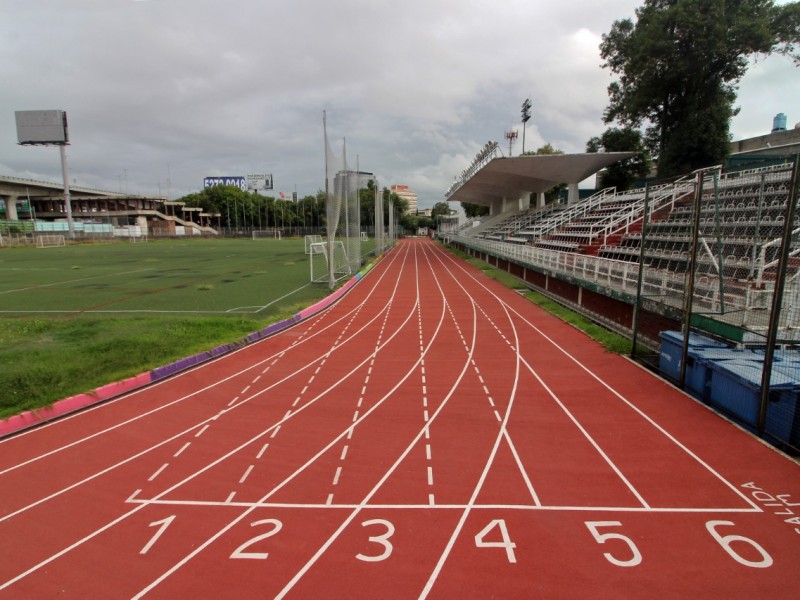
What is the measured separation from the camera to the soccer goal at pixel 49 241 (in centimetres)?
5203

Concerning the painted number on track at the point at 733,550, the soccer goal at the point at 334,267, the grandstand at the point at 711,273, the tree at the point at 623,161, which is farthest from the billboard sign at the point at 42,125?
the painted number on track at the point at 733,550

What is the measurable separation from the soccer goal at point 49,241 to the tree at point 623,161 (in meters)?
61.0

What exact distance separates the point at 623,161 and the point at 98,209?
101390 millimetres

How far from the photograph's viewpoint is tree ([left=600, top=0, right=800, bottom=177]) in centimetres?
2373

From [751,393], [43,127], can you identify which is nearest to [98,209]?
[43,127]

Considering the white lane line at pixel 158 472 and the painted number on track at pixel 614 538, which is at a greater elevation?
the painted number on track at pixel 614 538

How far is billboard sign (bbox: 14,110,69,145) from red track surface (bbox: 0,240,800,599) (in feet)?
259

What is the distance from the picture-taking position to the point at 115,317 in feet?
41.7

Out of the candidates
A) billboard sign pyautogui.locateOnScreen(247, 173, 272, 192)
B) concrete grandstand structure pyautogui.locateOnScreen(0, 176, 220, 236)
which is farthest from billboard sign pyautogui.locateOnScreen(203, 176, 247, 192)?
concrete grandstand structure pyautogui.locateOnScreen(0, 176, 220, 236)

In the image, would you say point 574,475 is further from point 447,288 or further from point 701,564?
point 447,288

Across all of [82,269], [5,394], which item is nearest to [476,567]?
[5,394]

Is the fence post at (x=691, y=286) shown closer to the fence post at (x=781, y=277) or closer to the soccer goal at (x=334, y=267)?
the fence post at (x=781, y=277)

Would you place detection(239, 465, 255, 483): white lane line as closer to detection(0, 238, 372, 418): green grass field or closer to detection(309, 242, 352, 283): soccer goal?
detection(0, 238, 372, 418): green grass field

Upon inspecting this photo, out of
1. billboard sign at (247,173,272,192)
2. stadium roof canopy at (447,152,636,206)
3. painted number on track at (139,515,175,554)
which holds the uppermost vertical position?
billboard sign at (247,173,272,192)
